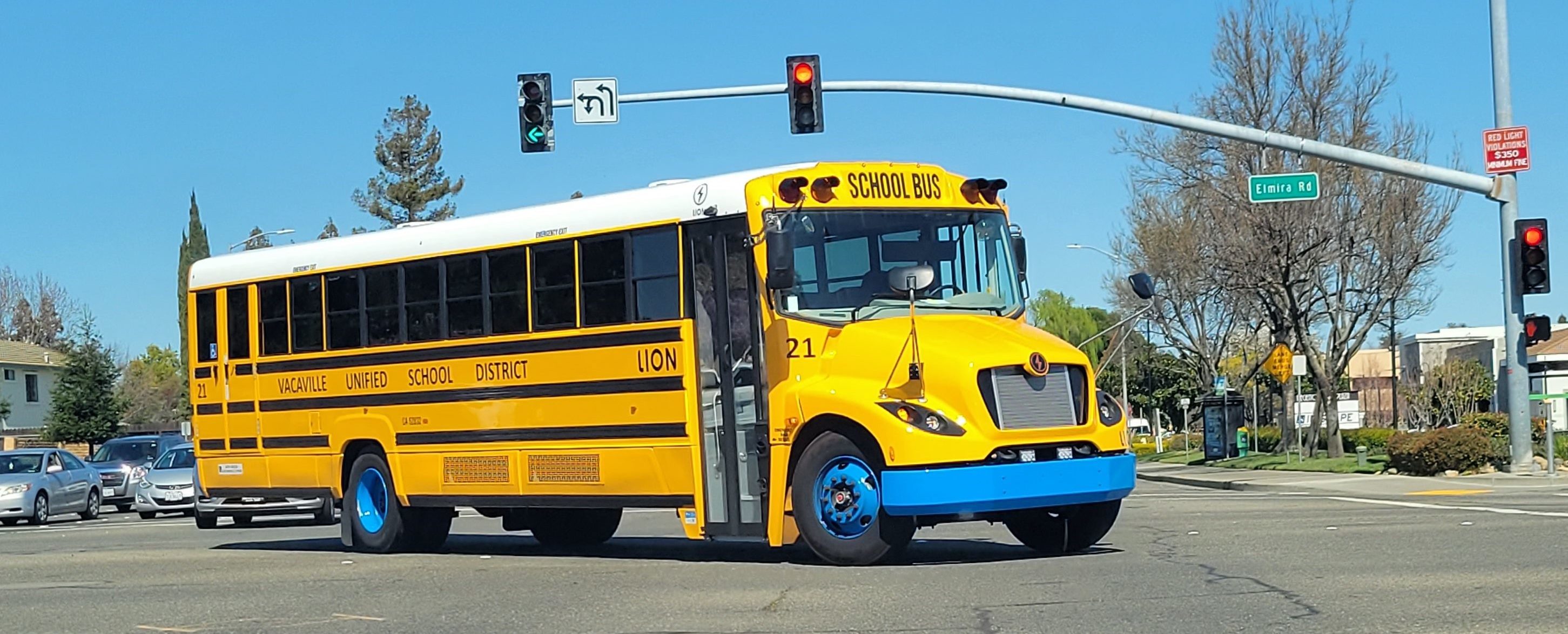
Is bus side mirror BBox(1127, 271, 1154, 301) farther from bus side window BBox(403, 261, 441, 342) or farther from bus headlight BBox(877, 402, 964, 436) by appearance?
bus side window BBox(403, 261, 441, 342)

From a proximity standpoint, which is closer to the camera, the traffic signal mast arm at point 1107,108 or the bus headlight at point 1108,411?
the bus headlight at point 1108,411

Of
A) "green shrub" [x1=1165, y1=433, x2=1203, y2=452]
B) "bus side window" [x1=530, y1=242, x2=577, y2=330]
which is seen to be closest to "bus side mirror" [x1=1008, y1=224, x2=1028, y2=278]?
"bus side window" [x1=530, y1=242, x2=577, y2=330]

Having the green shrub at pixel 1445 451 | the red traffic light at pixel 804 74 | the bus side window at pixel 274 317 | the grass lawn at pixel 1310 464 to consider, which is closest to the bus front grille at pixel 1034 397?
the bus side window at pixel 274 317

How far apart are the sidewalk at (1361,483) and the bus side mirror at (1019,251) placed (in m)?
11.8

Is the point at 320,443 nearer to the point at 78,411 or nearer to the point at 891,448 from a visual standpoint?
the point at 891,448

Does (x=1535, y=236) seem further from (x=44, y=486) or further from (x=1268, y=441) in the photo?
(x=1268, y=441)

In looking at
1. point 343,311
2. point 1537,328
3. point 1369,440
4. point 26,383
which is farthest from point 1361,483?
point 26,383

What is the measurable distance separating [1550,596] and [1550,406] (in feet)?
60.6

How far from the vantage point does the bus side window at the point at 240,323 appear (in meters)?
18.6

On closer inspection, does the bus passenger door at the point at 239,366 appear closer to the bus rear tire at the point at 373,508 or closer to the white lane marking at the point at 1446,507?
the bus rear tire at the point at 373,508

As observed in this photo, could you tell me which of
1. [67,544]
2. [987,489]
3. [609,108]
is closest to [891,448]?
[987,489]

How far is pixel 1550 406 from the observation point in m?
27.4

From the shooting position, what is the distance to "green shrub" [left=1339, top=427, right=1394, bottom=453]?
46.1 m

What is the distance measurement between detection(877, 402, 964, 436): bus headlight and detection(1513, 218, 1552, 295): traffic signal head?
48.3 ft
